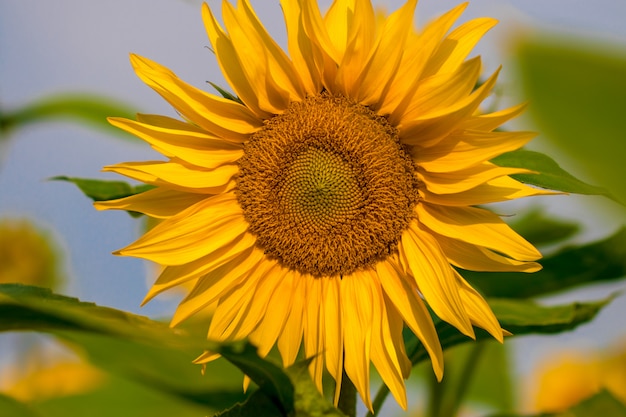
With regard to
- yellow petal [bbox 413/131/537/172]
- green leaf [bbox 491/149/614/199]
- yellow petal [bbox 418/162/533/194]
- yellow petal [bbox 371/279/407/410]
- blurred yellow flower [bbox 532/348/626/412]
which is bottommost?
blurred yellow flower [bbox 532/348/626/412]

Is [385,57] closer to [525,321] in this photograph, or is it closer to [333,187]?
[333,187]

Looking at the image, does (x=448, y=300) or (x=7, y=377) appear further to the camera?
(x=7, y=377)

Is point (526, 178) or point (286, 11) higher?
point (286, 11)

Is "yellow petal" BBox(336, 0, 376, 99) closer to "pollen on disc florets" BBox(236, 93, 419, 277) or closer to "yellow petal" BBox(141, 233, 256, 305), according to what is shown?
"pollen on disc florets" BBox(236, 93, 419, 277)

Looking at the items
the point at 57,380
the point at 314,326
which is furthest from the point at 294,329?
the point at 57,380

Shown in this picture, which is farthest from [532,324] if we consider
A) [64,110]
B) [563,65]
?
[563,65]

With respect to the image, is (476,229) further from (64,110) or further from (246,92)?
(64,110)

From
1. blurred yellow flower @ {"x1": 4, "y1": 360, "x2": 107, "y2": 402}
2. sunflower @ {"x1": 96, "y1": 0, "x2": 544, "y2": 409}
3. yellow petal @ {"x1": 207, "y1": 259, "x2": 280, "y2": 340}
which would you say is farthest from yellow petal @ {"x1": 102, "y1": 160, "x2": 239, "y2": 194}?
blurred yellow flower @ {"x1": 4, "y1": 360, "x2": 107, "y2": 402}
